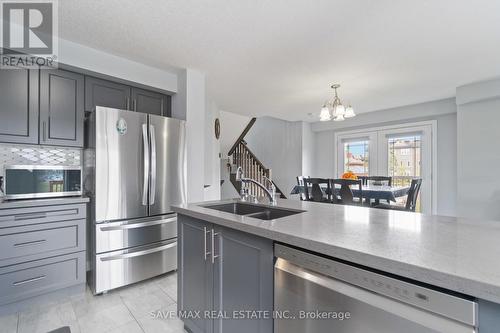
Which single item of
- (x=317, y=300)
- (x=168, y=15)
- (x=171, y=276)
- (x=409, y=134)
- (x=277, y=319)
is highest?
(x=168, y=15)

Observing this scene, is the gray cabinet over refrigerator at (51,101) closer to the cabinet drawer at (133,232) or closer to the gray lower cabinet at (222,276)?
the cabinet drawer at (133,232)

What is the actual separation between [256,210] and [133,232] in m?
1.43

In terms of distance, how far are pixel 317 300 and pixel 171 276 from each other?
2.29m

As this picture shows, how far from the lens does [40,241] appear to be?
2086 mm

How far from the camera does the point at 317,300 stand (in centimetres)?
96

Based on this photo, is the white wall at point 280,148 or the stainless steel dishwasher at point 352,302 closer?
the stainless steel dishwasher at point 352,302

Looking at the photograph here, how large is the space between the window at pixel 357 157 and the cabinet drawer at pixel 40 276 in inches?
219

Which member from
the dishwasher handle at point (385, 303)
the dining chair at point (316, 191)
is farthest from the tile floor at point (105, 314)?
the dining chair at point (316, 191)

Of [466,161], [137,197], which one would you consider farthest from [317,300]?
[466,161]

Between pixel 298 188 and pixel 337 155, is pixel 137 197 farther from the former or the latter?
pixel 337 155

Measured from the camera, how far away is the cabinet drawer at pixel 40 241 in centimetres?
194

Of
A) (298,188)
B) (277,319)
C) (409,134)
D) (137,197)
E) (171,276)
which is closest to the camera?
(277,319)

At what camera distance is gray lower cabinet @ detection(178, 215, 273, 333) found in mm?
1167

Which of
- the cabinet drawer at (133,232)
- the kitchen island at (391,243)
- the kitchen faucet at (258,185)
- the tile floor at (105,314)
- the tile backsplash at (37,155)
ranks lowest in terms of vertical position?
the tile floor at (105,314)
